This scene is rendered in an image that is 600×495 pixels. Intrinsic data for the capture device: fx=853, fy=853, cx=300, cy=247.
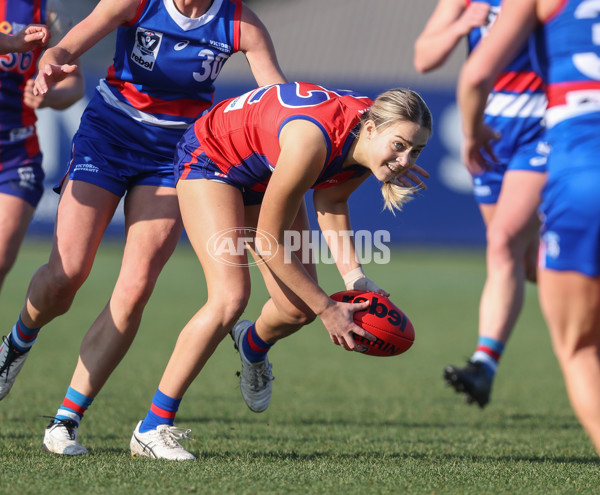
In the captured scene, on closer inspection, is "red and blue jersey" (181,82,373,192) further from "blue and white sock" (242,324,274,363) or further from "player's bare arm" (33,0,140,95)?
"blue and white sock" (242,324,274,363)

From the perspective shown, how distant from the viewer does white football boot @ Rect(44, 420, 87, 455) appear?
401 cm

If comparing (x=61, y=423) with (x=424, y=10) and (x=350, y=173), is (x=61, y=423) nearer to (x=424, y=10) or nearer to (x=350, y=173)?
(x=350, y=173)

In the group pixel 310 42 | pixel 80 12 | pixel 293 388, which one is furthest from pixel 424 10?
pixel 293 388

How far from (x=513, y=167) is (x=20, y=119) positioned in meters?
2.81

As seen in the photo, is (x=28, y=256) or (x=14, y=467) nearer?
(x=14, y=467)

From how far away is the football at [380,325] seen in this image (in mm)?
3828

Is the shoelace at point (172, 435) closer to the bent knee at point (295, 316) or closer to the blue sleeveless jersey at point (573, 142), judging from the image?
the bent knee at point (295, 316)

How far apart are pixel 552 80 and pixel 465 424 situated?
3195mm

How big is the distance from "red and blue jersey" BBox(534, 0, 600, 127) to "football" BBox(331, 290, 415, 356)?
1.42m

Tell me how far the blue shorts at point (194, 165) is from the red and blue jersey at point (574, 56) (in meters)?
1.76

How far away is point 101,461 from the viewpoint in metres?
3.83

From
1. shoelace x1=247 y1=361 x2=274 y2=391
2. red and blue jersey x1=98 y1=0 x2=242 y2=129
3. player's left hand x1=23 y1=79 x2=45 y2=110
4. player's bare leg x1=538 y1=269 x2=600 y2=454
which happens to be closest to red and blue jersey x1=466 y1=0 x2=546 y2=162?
red and blue jersey x1=98 y1=0 x2=242 y2=129

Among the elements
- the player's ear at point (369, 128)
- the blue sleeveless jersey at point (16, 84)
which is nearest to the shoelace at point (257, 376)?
the player's ear at point (369, 128)

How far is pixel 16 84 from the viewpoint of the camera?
484cm
